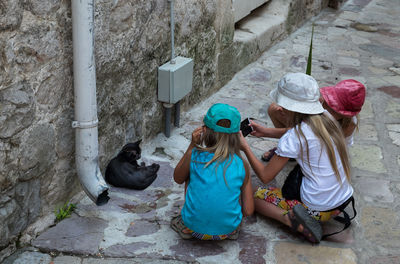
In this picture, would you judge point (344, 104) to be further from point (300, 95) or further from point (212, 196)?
point (212, 196)

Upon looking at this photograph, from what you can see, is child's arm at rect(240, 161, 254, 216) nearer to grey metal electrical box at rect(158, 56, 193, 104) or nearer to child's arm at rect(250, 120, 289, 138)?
child's arm at rect(250, 120, 289, 138)

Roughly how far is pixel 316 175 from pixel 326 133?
23cm

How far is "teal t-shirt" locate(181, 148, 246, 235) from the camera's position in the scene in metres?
2.55

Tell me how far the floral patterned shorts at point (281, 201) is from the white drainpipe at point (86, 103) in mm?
853

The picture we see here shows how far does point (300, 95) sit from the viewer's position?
2699 millimetres

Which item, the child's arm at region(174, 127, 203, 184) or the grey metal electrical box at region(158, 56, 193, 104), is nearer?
the child's arm at region(174, 127, 203, 184)

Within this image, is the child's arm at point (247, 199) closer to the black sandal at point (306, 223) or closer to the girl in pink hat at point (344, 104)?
the black sandal at point (306, 223)

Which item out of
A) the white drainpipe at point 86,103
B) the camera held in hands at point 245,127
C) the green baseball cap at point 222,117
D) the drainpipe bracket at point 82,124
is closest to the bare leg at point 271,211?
the camera held in hands at point 245,127

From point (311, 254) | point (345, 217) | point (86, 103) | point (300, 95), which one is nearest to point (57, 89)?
point (86, 103)

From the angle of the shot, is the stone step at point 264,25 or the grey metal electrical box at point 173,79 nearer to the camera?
the grey metal electrical box at point 173,79

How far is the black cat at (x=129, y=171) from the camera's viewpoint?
3.06 m

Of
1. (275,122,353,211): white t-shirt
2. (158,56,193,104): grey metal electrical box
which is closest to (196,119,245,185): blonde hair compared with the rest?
(275,122,353,211): white t-shirt

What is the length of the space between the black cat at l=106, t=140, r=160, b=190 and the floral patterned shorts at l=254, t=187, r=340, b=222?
0.65 metres

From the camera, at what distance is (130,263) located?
246cm
